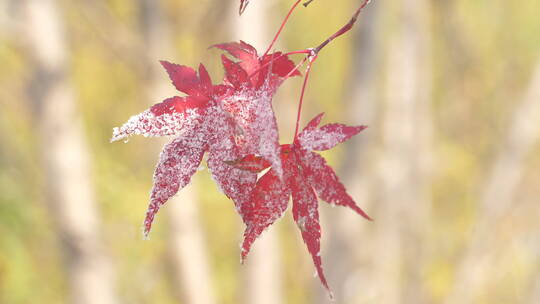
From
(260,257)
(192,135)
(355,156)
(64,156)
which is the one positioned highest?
(64,156)

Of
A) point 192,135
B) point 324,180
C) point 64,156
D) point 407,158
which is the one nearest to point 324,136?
point 324,180

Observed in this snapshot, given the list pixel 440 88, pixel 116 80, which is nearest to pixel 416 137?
pixel 440 88

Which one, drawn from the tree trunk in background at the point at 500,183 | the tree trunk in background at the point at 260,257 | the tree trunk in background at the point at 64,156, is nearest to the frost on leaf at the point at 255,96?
the tree trunk in background at the point at 64,156

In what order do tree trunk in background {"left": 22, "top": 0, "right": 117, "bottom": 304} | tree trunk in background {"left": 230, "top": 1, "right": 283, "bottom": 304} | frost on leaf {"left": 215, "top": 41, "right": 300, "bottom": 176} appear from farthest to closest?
tree trunk in background {"left": 230, "top": 1, "right": 283, "bottom": 304}, tree trunk in background {"left": 22, "top": 0, "right": 117, "bottom": 304}, frost on leaf {"left": 215, "top": 41, "right": 300, "bottom": 176}

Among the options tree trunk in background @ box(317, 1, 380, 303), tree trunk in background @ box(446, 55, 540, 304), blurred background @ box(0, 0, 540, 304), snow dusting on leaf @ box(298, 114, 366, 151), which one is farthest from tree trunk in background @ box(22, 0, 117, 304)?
tree trunk in background @ box(446, 55, 540, 304)

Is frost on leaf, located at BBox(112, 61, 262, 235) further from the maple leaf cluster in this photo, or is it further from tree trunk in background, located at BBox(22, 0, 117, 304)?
tree trunk in background, located at BBox(22, 0, 117, 304)

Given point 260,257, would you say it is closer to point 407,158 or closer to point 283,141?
point 407,158
